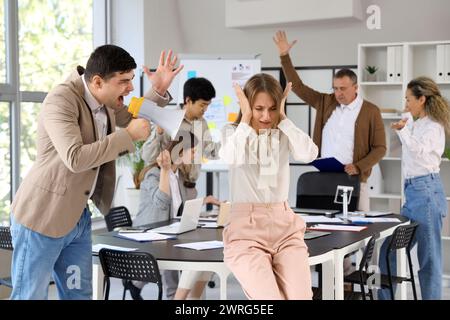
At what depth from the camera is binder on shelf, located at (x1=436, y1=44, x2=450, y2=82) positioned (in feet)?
21.2

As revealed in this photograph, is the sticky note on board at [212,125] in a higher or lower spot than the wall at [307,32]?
lower

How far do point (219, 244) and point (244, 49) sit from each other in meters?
4.60

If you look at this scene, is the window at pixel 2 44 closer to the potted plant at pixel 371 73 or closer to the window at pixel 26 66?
the window at pixel 26 66

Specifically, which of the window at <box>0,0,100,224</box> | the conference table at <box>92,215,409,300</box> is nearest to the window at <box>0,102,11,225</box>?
the window at <box>0,0,100,224</box>

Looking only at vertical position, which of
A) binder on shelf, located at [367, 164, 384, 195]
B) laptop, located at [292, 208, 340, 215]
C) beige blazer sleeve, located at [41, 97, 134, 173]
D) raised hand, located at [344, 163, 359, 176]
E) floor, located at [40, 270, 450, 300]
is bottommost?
floor, located at [40, 270, 450, 300]

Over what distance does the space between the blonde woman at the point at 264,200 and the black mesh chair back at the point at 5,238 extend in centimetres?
151

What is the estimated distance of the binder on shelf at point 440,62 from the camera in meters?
6.46

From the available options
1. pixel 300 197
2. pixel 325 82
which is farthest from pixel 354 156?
pixel 325 82

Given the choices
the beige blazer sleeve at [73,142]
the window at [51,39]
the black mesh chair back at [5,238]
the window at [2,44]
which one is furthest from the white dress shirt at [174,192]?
the window at [51,39]

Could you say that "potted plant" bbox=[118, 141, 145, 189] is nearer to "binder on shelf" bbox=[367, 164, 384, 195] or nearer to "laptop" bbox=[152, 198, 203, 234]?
"binder on shelf" bbox=[367, 164, 384, 195]

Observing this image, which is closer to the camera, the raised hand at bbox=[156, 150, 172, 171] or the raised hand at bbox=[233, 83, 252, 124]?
the raised hand at bbox=[233, 83, 252, 124]

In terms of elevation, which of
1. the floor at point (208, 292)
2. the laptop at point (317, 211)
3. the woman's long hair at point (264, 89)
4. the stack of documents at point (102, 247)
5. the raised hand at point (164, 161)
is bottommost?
the floor at point (208, 292)

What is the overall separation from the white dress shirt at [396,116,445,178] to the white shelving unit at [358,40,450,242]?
1452mm

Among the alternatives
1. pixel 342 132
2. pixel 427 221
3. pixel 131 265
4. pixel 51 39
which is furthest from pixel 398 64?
pixel 131 265
